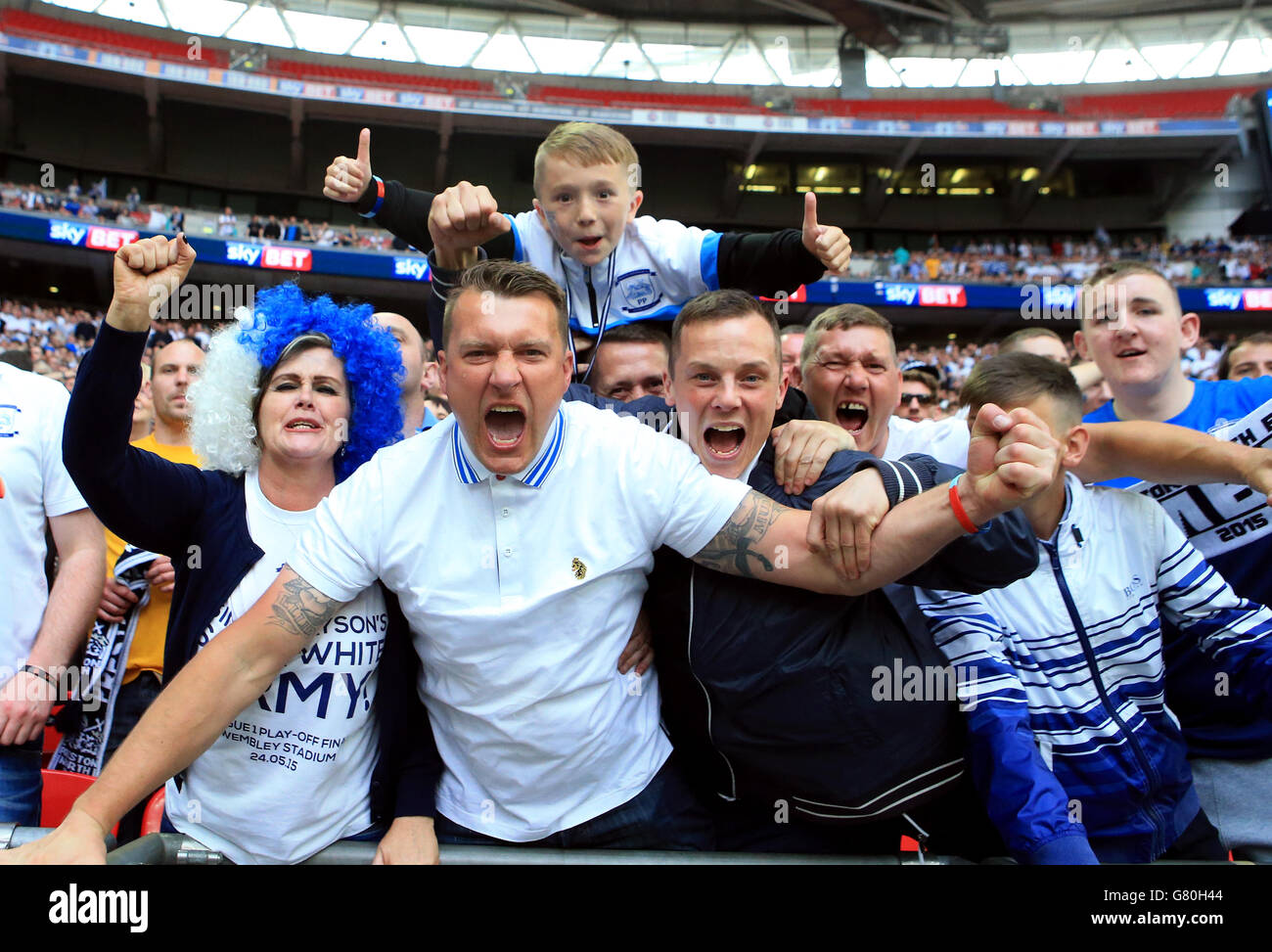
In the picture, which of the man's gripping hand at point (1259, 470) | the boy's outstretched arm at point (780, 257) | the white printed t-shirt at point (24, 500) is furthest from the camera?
the boy's outstretched arm at point (780, 257)

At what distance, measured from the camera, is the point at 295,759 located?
199cm

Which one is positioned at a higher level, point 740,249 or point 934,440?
point 740,249

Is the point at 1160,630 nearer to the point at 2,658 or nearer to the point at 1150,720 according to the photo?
the point at 1150,720

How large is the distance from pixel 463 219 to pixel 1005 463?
1727mm

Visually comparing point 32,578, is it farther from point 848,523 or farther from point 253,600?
point 848,523

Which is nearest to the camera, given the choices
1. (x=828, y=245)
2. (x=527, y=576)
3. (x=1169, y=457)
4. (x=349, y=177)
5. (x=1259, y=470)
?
(x=527, y=576)

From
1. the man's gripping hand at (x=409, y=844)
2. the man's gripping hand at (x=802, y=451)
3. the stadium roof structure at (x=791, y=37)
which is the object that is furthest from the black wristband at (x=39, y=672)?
the stadium roof structure at (x=791, y=37)

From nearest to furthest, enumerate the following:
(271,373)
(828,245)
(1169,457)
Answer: (1169,457) < (271,373) < (828,245)

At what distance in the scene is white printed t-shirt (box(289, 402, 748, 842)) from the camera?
1897 millimetres

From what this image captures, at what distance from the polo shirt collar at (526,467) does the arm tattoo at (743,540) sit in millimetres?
432

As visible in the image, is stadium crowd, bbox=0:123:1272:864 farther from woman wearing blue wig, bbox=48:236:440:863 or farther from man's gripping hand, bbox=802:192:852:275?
man's gripping hand, bbox=802:192:852:275

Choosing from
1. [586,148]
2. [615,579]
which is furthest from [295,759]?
[586,148]

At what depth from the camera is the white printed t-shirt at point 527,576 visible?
1897 millimetres

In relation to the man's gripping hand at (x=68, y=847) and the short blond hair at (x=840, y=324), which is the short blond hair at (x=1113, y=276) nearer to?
the short blond hair at (x=840, y=324)
